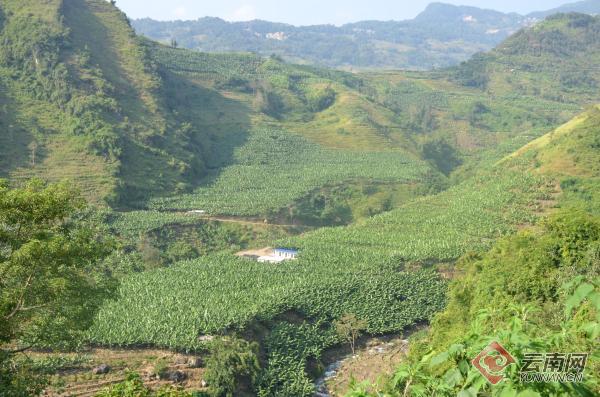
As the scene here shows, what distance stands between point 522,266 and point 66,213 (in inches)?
779

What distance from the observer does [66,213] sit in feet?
52.1

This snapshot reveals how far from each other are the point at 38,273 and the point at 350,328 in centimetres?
2281

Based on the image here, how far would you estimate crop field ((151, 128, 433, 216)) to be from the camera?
199 ft

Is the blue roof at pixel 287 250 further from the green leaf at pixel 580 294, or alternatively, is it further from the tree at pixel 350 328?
the green leaf at pixel 580 294

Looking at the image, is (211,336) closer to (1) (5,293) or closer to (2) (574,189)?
(1) (5,293)

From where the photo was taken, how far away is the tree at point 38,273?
14719 mm

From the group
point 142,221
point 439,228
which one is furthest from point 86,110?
point 439,228

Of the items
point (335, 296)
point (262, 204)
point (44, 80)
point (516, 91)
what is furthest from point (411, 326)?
point (516, 91)

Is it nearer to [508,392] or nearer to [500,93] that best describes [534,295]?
[508,392]

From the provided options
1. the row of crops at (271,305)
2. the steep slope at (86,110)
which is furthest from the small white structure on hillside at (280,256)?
the steep slope at (86,110)

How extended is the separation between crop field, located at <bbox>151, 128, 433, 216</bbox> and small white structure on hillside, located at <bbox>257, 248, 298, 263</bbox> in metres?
11.5

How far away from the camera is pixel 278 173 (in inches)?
2921

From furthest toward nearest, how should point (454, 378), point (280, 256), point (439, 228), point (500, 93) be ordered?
point (500, 93) → point (439, 228) → point (280, 256) → point (454, 378)

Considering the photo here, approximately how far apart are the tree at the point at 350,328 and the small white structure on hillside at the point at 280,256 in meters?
10.1
